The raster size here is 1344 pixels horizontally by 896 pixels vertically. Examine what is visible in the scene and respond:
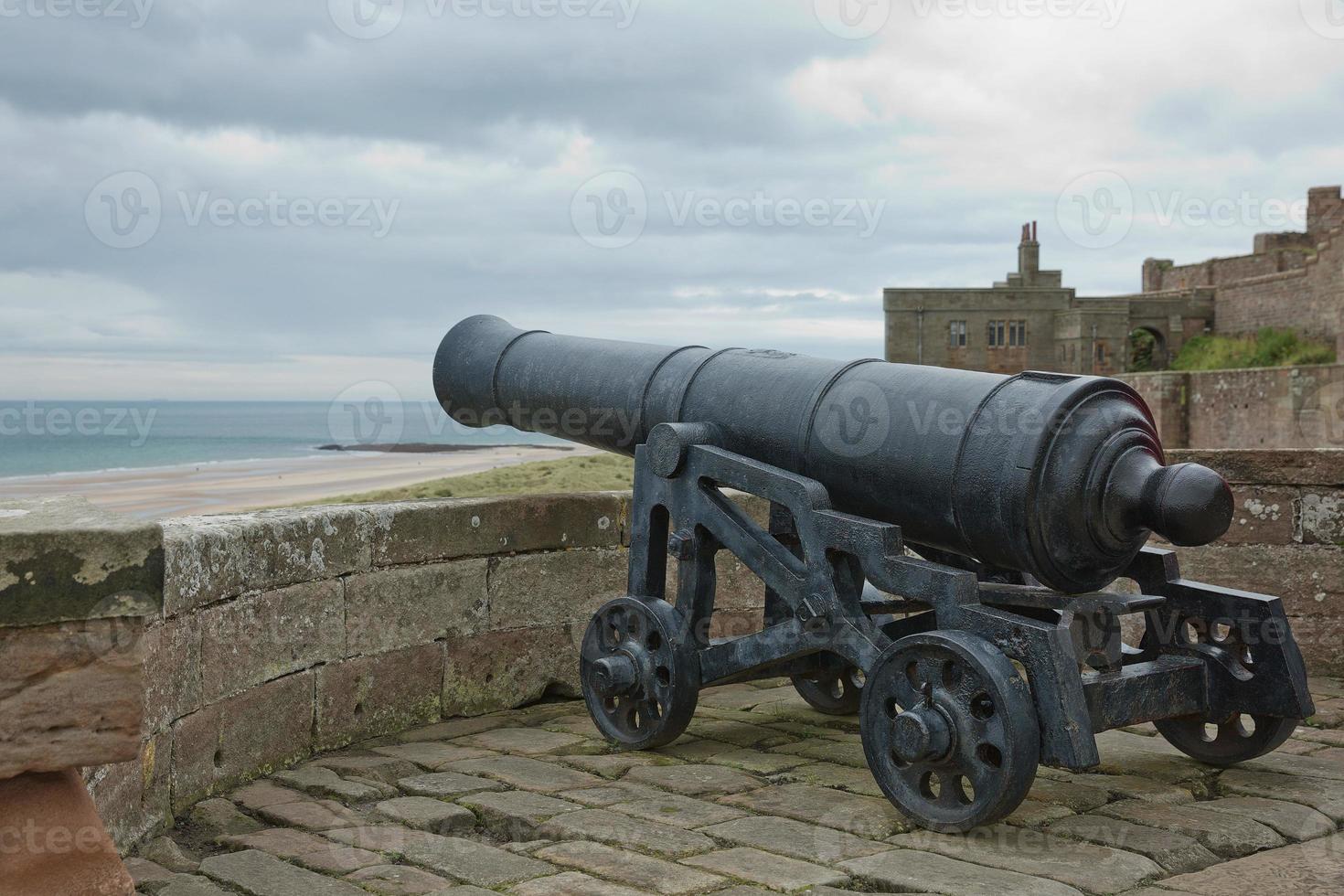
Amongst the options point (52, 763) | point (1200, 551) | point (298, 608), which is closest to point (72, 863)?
point (52, 763)

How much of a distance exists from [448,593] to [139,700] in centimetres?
285

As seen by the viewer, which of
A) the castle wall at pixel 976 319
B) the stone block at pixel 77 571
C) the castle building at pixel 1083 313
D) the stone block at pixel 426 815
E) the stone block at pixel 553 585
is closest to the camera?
the stone block at pixel 77 571

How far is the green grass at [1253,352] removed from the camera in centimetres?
3784

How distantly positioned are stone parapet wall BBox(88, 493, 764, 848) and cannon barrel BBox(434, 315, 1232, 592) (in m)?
0.75

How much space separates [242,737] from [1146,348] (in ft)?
Answer: 174

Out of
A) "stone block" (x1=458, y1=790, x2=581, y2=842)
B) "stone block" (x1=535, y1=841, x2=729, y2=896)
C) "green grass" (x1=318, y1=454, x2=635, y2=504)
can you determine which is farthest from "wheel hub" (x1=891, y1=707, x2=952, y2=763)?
"green grass" (x1=318, y1=454, x2=635, y2=504)

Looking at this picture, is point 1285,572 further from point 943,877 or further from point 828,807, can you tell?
point 943,877

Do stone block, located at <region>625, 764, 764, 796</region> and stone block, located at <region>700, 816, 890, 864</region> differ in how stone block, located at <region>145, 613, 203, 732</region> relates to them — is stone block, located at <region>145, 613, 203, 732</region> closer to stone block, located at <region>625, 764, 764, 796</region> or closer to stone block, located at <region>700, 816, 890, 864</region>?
stone block, located at <region>625, 764, 764, 796</region>

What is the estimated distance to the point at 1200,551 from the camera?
6352 mm

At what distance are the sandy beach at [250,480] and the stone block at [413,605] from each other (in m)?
19.0

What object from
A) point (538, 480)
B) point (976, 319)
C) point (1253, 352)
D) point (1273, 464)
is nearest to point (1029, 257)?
point (976, 319)

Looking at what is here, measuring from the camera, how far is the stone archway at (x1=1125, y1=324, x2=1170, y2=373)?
51.9 metres

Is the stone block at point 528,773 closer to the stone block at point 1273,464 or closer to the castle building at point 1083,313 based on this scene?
the stone block at point 1273,464

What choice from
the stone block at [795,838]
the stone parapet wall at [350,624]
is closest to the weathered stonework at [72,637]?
the stone parapet wall at [350,624]
